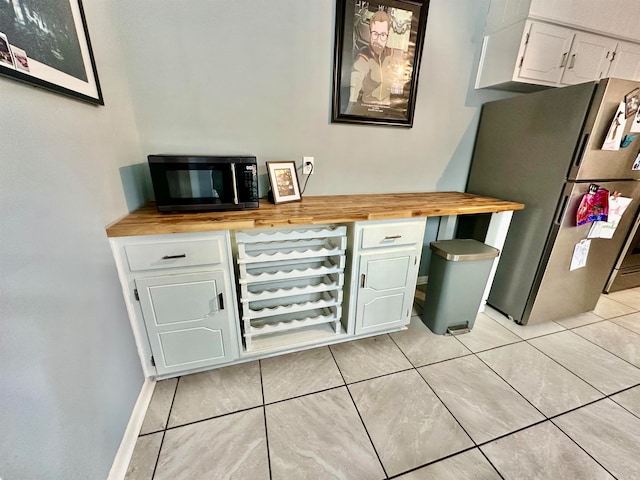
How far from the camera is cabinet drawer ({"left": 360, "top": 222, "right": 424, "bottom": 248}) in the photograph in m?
1.44

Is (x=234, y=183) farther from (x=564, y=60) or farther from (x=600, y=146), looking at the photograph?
(x=564, y=60)

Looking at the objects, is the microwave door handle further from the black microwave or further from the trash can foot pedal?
the trash can foot pedal

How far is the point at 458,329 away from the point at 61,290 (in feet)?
6.82

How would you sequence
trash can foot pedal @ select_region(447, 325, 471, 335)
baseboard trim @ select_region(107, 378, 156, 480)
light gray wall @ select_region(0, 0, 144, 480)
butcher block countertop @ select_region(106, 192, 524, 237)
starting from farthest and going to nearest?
trash can foot pedal @ select_region(447, 325, 471, 335)
butcher block countertop @ select_region(106, 192, 524, 237)
baseboard trim @ select_region(107, 378, 156, 480)
light gray wall @ select_region(0, 0, 144, 480)

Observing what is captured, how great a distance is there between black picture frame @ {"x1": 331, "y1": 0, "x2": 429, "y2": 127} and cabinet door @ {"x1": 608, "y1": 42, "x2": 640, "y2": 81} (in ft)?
4.41

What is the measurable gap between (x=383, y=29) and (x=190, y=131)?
1.32 meters

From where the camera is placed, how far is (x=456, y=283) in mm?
1711

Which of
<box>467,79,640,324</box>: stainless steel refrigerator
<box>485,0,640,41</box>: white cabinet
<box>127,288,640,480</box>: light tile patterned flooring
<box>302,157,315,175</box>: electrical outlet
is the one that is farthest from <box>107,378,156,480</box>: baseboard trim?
<box>485,0,640,41</box>: white cabinet

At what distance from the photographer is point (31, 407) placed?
0.64 metres

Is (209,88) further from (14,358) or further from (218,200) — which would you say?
(14,358)

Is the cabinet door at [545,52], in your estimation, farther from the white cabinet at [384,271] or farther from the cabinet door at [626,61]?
the white cabinet at [384,271]

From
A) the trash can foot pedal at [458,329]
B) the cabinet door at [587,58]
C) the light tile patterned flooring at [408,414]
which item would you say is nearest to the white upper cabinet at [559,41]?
the cabinet door at [587,58]

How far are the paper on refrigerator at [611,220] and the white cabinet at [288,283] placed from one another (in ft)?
5.42

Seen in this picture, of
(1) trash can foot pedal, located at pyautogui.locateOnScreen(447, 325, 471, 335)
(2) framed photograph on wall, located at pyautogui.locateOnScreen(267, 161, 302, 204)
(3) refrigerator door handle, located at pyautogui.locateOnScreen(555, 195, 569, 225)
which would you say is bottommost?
(1) trash can foot pedal, located at pyautogui.locateOnScreen(447, 325, 471, 335)
